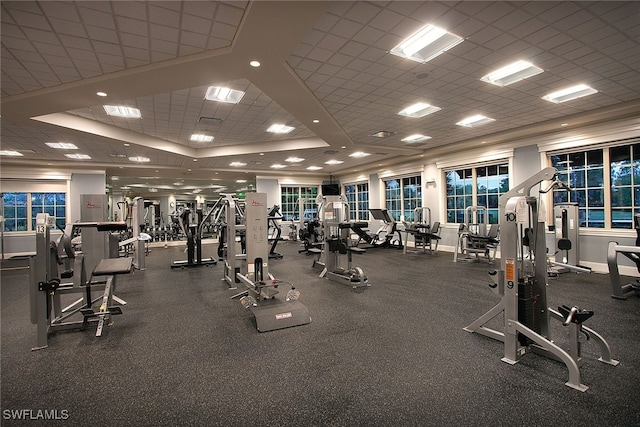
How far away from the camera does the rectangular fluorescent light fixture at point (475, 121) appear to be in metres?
6.27

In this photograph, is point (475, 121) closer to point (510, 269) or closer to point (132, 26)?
point (510, 269)

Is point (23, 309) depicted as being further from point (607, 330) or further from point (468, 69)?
point (607, 330)

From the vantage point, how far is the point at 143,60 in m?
3.60

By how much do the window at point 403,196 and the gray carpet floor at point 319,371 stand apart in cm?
683

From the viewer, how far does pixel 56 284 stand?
310 cm

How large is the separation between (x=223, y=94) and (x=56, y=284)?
355cm

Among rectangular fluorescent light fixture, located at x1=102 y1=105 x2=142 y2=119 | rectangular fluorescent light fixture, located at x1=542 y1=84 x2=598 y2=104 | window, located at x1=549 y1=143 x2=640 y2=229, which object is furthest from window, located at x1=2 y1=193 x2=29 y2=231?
window, located at x1=549 y1=143 x2=640 y2=229

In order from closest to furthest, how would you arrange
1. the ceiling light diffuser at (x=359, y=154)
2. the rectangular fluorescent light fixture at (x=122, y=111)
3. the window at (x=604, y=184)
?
the rectangular fluorescent light fixture at (x=122, y=111) → the window at (x=604, y=184) → the ceiling light diffuser at (x=359, y=154)

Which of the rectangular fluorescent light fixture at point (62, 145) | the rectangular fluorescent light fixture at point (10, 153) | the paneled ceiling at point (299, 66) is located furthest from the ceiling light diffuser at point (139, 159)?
the rectangular fluorescent light fixture at point (10, 153)

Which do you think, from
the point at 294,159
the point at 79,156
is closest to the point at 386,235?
the point at 294,159

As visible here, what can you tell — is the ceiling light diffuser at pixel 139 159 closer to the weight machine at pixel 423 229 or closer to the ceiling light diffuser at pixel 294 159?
the ceiling light diffuser at pixel 294 159

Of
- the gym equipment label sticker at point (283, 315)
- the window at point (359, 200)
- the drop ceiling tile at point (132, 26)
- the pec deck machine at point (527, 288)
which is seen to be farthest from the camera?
the window at point (359, 200)

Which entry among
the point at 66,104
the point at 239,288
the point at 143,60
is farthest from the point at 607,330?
the point at 66,104

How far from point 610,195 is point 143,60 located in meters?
8.82
